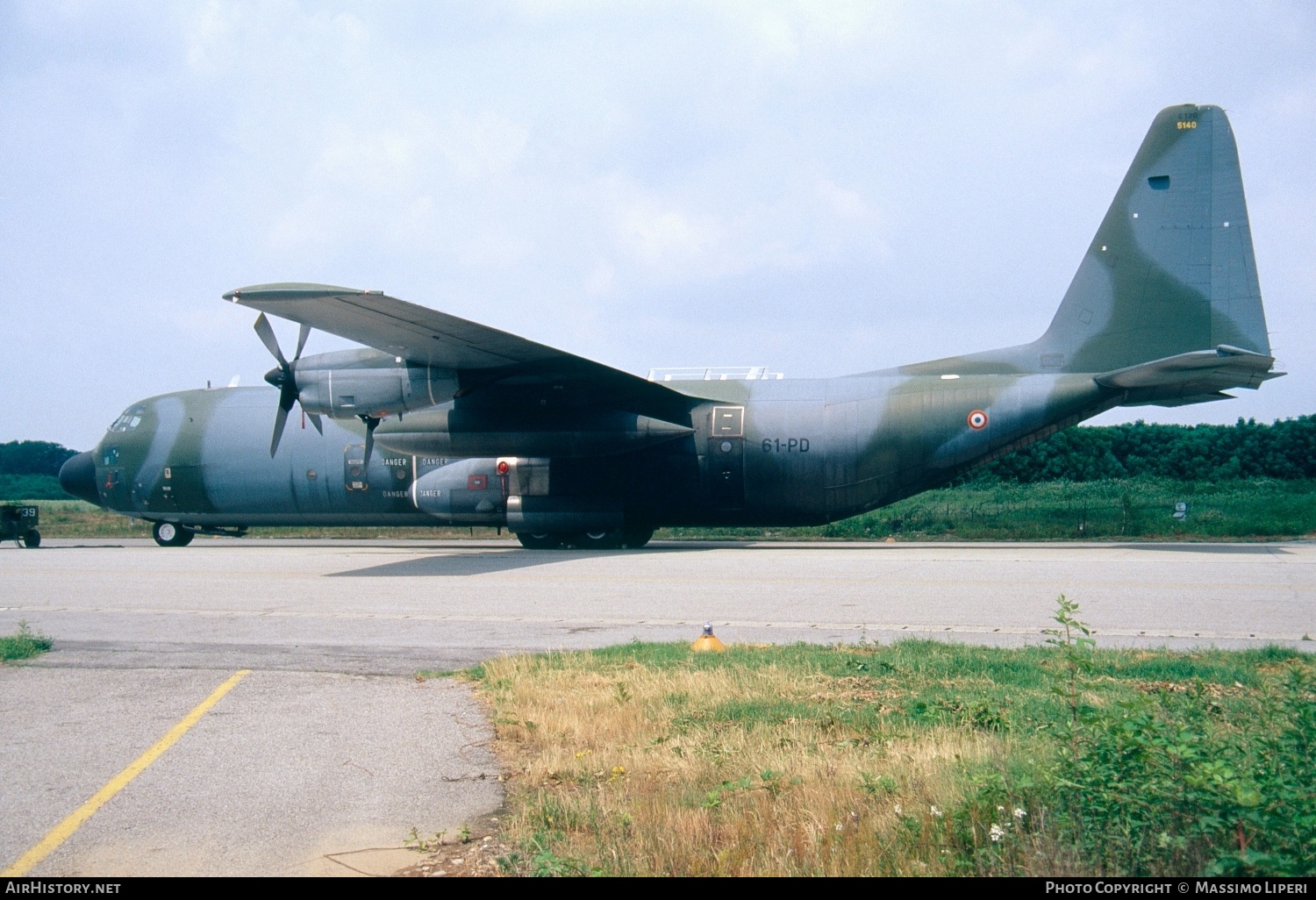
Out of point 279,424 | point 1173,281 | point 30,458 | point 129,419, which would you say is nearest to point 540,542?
point 279,424

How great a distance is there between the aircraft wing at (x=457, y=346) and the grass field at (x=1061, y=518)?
9550mm

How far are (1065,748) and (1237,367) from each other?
1808cm

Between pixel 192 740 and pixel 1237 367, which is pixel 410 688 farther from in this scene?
pixel 1237 367

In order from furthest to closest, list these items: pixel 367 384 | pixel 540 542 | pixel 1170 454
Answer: pixel 1170 454 < pixel 540 542 < pixel 367 384

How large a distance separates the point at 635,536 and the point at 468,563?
19.4 ft

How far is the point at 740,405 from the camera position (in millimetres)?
24188

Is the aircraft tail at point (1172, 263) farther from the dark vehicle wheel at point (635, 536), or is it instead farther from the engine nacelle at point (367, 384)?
the engine nacelle at point (367, 384)

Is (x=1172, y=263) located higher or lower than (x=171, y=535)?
higher

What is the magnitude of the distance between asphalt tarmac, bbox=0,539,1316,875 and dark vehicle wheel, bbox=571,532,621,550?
162cm

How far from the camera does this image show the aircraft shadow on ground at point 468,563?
19.3m

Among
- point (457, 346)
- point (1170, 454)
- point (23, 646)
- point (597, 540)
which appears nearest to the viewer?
point (23, 646)

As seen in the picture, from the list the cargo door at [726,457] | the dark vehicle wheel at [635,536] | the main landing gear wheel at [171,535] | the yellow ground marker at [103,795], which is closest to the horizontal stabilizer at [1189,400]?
the cargo door at [726,457]

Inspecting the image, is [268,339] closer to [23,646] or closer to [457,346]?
[457,346]

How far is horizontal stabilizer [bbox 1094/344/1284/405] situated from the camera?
20156mm
